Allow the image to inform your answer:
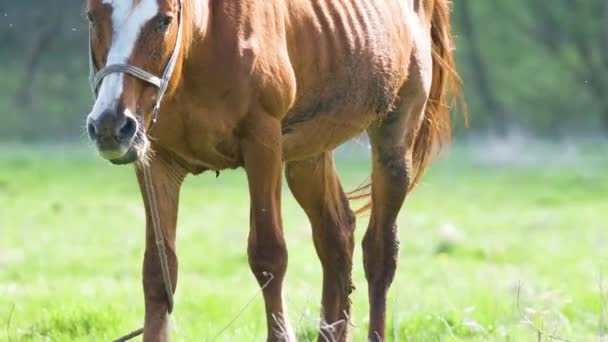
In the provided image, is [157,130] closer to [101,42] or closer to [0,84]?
[101,42]

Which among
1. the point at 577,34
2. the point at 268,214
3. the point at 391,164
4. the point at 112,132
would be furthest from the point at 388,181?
the point at 577,34

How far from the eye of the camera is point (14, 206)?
1803 centimetres

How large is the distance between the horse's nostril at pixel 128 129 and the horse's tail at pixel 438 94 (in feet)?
10.4

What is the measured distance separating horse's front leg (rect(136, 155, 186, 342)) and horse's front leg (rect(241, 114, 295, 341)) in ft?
1.13

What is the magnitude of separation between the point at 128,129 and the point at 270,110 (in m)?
0.96

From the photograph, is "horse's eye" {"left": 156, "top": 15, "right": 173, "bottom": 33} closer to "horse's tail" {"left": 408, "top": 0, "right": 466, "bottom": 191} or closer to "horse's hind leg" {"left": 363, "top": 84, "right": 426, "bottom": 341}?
"horse's hind leg" {"left": 363, "top": 84, "right": 426, "bottom": 341}

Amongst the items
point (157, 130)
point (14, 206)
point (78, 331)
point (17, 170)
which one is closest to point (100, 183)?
point (17, 170)

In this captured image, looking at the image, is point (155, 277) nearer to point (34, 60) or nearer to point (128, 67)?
point (128, 67)

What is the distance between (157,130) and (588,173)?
1991cm

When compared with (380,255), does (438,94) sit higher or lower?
higher

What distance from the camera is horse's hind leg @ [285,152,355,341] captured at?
6.69 m

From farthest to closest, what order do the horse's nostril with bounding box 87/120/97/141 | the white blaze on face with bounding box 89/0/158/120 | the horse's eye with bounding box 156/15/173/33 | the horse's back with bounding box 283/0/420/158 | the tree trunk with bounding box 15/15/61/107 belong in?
the tree trunk with bounding box 15/15/61/107 < the horse's back with bounding box 283/0/420/158 < the horse's eye with bounding box 156/15/173/33 < the white blaze on face with bounding box 89/0/158/120 < the horse's nostril with bounding box 87/120/97/141

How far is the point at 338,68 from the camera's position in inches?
231

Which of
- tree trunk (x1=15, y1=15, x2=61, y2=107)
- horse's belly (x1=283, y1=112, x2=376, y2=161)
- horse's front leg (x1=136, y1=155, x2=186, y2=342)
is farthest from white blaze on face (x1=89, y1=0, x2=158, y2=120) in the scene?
tree trunk (x1=15, y1=15, x2=61, y2=107)
